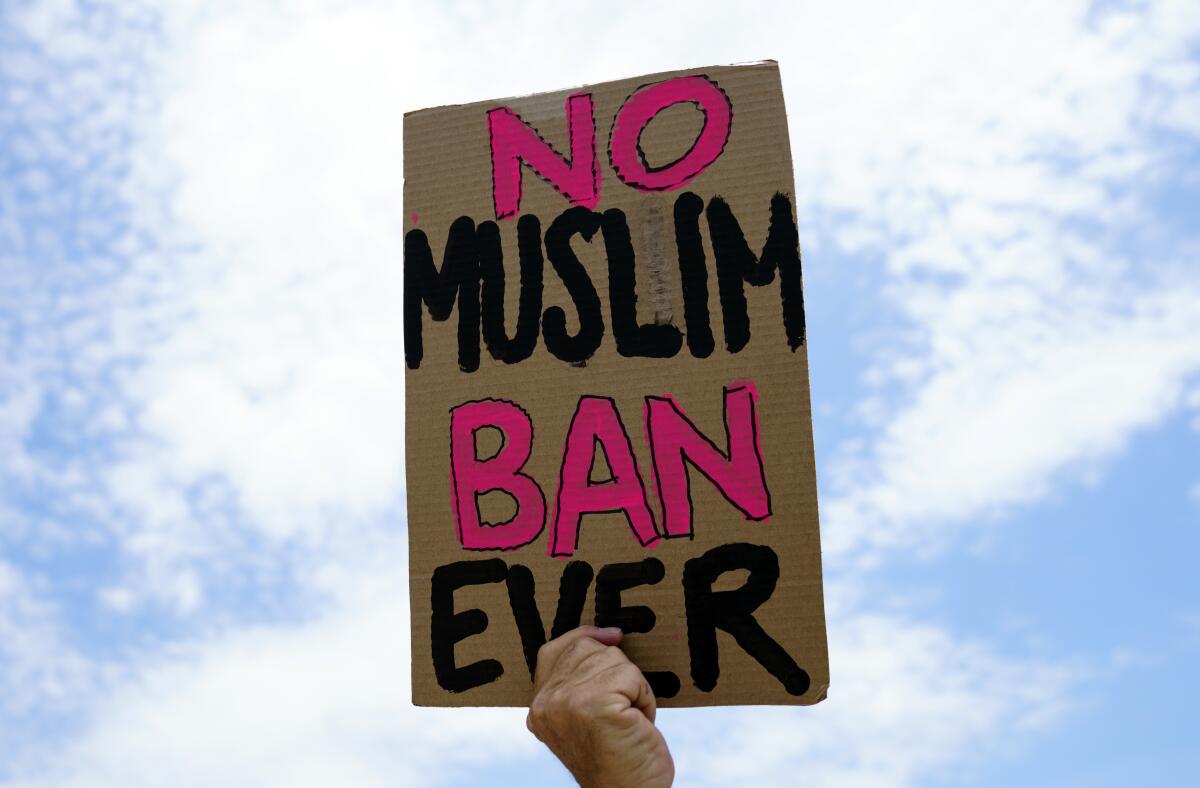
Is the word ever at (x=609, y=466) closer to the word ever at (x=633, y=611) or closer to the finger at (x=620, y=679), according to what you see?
the word ever at (x=633, y=611)

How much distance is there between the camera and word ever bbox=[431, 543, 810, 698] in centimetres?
175

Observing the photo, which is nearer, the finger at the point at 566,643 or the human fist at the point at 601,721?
the human fist at the point at 601,721

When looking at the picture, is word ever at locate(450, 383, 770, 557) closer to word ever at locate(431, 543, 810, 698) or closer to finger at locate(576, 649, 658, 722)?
word ever at locate(431, 543, 810, 698)

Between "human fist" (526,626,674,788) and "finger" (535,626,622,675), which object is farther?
"finger" (535,626,622,675)

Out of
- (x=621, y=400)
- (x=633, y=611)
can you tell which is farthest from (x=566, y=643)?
(x=621, y=400)

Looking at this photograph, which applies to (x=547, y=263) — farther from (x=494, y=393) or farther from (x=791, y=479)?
(x=791, y=479)

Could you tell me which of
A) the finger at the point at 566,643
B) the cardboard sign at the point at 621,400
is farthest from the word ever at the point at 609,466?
the finger at the point at 566,643

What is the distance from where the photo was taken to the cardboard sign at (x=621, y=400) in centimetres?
176

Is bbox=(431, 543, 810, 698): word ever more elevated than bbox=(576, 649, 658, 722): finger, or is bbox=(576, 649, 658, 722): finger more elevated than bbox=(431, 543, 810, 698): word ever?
bbox=(431, 543, 810, 698): word ever

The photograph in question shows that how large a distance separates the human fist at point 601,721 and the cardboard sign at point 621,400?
8cm

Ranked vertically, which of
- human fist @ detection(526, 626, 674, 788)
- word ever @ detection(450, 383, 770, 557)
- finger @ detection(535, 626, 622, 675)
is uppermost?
word ever @ detection(450, 383, 770, 557)

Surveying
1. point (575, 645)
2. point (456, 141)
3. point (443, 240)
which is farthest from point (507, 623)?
point (456, 141)

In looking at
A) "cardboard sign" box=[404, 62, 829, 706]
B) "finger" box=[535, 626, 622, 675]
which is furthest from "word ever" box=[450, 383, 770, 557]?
"finger" box=[535, 626, 622, 675]

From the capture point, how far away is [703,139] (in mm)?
1895
